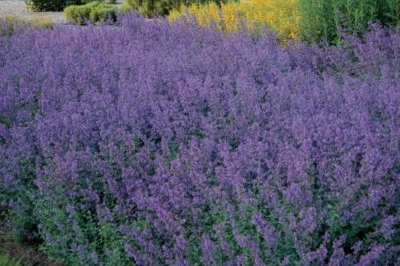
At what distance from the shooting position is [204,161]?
12.0 ft

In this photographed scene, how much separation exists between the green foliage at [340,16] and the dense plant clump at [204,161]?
0.71m

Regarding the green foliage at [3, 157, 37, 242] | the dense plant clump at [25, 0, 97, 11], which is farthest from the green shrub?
the green foliage at [3, 157, 37, 242]

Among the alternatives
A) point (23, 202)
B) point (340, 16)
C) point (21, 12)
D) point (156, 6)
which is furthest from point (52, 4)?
point (23, 202)

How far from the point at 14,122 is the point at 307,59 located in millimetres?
2856

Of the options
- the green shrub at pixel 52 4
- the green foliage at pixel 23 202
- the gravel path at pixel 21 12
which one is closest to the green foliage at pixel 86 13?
the gravel path at pixel 21 12

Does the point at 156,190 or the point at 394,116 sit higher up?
the point at 394,116

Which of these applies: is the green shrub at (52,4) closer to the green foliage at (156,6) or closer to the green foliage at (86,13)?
the green foliage at (86,13)

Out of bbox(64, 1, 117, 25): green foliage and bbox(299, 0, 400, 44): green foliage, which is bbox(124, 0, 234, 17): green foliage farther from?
bbox(299, 0, 400, 44): green foliage

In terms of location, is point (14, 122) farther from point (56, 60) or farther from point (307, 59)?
point (307, 59)

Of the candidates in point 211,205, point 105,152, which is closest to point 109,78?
point 105,152

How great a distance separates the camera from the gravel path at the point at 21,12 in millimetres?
16500

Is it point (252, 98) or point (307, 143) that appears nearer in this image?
point (307, 143)

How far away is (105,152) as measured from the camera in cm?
406

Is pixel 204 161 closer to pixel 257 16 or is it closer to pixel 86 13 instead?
pixel 257 16
